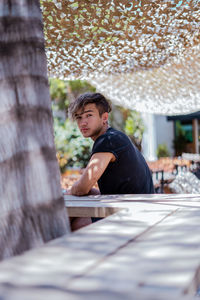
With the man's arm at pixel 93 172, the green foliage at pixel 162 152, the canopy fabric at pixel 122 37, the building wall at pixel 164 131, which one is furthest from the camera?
the building wall at pixel 164 131

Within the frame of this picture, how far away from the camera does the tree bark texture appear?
0.92m

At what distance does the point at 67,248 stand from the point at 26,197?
240mm

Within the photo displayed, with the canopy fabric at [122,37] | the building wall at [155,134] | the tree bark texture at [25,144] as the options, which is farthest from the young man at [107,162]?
the building wall at [155,134]

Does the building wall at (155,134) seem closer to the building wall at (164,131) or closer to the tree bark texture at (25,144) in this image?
the building wall at (164,131)

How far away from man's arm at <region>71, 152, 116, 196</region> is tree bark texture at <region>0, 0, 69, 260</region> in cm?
86

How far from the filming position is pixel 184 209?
4.00ft

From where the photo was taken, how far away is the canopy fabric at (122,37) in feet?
7.93

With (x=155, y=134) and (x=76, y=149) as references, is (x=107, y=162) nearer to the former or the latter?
(x=76, y=149)

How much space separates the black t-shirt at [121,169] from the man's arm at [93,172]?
5cm

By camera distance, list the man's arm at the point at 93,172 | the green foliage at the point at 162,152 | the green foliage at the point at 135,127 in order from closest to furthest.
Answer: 1. the man's arm at the point at 93,172
2. the green foliage at the point at 135,127
3. the green foliage at the point at 162,152

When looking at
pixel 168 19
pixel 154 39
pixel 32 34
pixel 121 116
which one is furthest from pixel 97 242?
pixel 121 116

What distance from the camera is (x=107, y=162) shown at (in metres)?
1.87

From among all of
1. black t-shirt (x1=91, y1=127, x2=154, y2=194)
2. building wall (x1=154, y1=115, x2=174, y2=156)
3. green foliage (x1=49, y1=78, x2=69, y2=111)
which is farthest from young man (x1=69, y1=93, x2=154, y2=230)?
building wall (x1=154, y1=115, x2=174, y2=156)

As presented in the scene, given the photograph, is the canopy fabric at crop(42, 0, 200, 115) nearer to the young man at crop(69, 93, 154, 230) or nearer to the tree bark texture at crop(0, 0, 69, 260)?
the young man at crop(69, 93, 154, 230)
